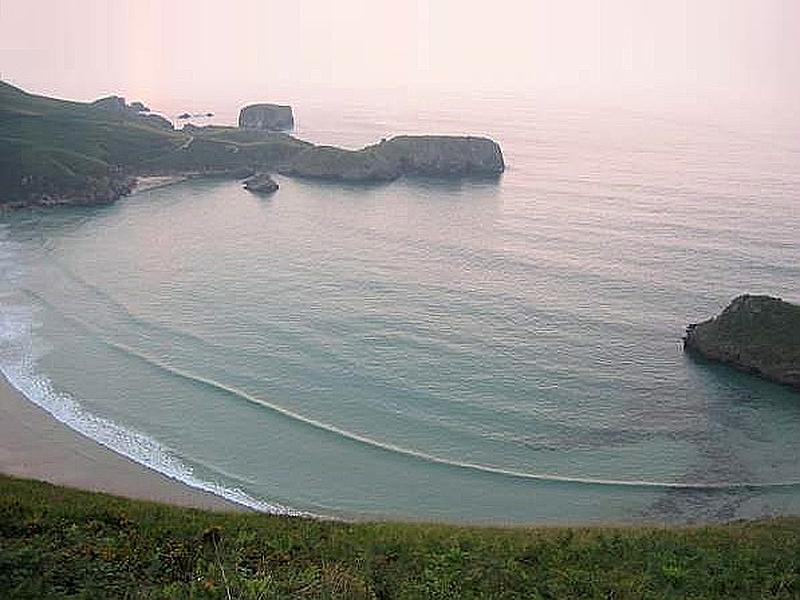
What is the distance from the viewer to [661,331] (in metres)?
54.8

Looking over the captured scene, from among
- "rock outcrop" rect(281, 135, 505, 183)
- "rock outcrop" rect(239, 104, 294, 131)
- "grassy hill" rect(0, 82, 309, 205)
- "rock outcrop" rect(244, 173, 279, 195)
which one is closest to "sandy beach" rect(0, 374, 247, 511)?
"grassy hill" rect(0, 82, 309, 205)

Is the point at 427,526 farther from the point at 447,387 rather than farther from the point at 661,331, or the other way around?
the point at 661,331

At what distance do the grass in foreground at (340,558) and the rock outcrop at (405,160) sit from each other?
93.9 metres

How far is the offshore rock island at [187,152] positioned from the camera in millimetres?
106125

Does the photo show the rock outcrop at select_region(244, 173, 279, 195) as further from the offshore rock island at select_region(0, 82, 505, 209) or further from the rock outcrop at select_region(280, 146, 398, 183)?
the offshore rock island at select_region(0, 82, 505, 209)

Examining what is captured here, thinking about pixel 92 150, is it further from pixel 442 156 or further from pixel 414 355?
pixel 414 355

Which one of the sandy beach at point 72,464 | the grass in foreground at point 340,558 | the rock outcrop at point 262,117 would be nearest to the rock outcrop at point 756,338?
the grass in foreground at point 340,558

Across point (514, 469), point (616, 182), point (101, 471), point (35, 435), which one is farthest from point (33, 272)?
point (616, 182)

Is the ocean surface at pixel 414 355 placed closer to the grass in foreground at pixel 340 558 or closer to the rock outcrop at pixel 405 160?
the grass in foreground at pixel 340 558

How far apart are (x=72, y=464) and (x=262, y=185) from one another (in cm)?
7290

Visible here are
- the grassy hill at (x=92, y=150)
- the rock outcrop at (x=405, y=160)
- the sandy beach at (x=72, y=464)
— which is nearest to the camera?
the sandy beach at (x=72, y=464)

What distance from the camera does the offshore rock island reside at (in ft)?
348

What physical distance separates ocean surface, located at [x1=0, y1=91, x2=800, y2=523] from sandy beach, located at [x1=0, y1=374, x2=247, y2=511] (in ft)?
2.95

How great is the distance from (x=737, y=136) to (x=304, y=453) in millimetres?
170282
